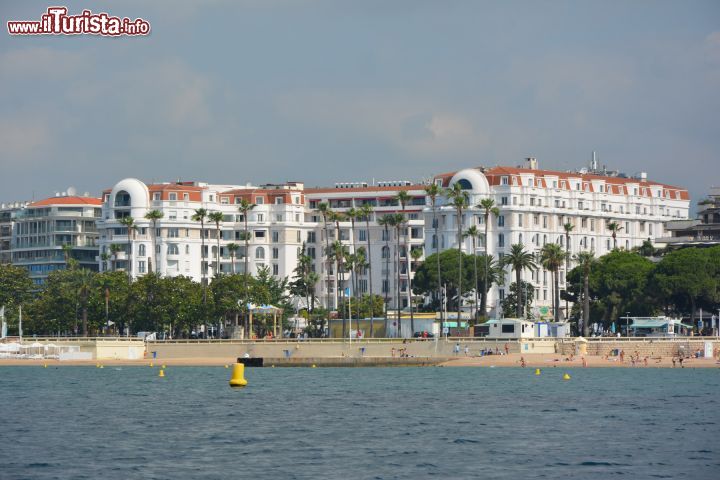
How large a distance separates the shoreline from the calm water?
13.9m

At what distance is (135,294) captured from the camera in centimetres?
16912

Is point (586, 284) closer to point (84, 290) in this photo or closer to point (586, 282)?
point (586, 282)

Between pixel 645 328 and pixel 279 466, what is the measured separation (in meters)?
112

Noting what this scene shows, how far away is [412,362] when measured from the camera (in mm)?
143000

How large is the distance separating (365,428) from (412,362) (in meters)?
69.0

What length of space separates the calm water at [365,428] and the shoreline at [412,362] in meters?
13.9

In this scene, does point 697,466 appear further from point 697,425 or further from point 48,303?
point 48,303

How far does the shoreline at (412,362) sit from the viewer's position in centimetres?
13325

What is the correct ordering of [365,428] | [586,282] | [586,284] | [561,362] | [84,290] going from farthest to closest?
[84,290]
[586,282]
[586,284]
[561,362]
[365,428]

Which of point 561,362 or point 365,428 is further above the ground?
point 561,362

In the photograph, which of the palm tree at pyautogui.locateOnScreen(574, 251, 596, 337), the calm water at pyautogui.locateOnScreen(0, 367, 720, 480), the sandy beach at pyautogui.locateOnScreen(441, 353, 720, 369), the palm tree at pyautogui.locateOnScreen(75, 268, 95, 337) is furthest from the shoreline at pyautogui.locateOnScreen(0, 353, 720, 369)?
the palm tree at pyautogui.locateOnScreen(574, 251, 596, 337)

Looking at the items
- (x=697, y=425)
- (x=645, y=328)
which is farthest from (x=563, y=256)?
(x=697, y=425)

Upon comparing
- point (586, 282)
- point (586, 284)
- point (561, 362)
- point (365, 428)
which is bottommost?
point (365, 428)

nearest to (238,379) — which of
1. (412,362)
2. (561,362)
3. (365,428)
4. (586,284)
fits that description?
(365,428)
